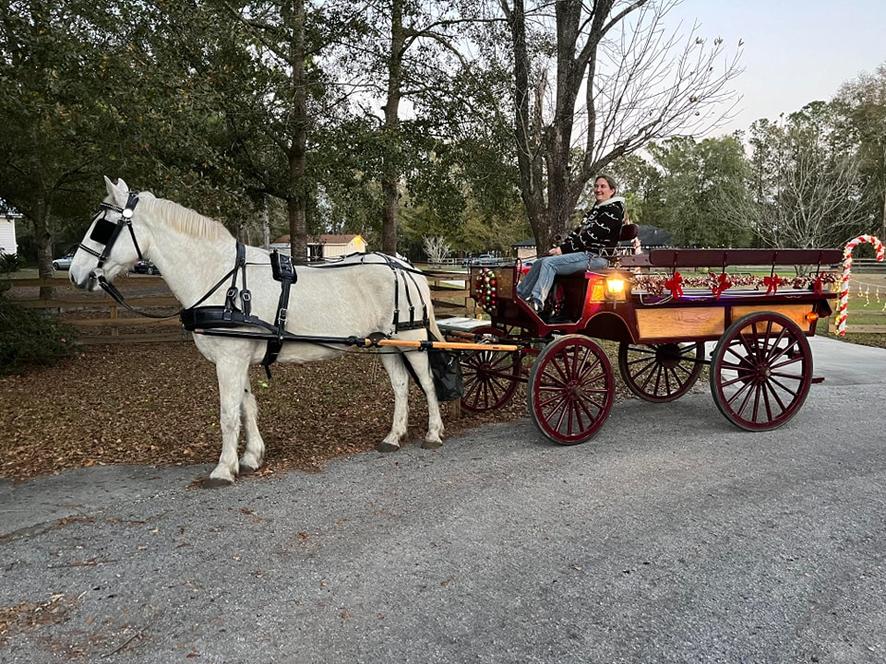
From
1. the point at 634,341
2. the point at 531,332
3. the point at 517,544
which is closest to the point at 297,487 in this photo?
the point at 517,544

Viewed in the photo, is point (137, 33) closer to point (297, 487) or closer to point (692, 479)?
point (297, 487)

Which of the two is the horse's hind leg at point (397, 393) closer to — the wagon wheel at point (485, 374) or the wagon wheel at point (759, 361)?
the wagon wheel at point (485, 374)

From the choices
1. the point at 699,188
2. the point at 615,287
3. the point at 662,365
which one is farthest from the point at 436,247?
the point at 615,287

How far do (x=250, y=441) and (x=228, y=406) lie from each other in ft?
1.79

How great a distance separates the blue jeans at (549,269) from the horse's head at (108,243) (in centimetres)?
325

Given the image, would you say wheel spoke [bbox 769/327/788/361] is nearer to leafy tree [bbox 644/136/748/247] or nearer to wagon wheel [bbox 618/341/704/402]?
wagon wheel [bbox 618/341/704/402]

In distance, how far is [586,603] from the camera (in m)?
3.00

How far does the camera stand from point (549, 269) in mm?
5324

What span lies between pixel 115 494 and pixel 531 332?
389 cm

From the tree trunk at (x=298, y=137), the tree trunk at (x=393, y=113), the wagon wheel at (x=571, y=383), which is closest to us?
the wagon wheel at (x=571, y=383)

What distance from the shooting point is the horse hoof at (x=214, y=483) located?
Result: 4441 mm

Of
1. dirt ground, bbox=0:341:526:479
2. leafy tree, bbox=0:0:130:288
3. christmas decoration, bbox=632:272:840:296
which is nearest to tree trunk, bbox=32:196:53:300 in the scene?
dirt ground, bbox=0:341:526:479

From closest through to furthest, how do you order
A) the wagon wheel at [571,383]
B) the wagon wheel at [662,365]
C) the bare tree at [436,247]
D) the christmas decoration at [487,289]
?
the wagon wheel at [571,383] < the christmas decoration at [487,289] < the wagon wheel at [662,365] < the bare tree at [436,247]

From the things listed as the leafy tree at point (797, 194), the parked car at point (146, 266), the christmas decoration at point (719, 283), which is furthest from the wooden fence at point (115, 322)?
the leafy tree at point (797, 194)
